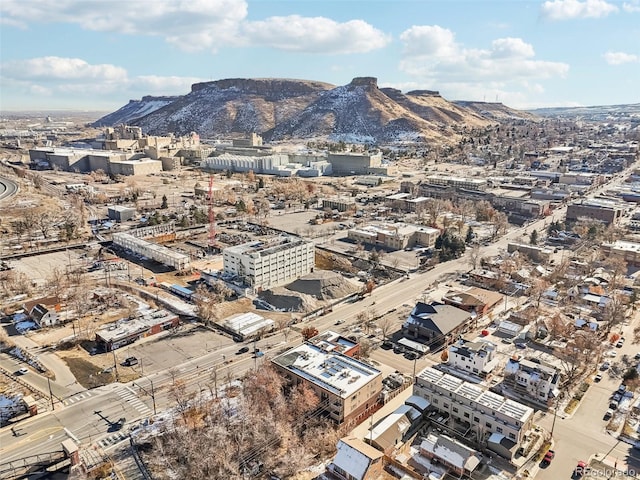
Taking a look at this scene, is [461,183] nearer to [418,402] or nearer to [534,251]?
[534,251]

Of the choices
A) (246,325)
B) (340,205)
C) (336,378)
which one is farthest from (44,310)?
(340,205)

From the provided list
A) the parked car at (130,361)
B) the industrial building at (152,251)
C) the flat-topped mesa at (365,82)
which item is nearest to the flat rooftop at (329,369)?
the parked car at (130,361)

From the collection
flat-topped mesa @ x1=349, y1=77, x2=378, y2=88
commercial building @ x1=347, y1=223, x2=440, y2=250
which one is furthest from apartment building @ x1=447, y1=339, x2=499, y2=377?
flat-topped mesa @ x1=349, y1=77, x2=378, y2=88

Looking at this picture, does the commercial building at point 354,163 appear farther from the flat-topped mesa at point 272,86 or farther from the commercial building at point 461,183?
the flat-topped mesa at point 272,86

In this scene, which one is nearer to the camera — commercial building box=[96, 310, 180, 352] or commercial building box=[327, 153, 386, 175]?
A: commercial building box=[96, 310, 180, 352]

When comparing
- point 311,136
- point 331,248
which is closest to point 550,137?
point 311,136

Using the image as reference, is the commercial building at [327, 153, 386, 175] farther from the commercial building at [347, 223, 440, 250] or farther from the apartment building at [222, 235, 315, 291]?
the apartment building at [222, 235, 315, 291]
